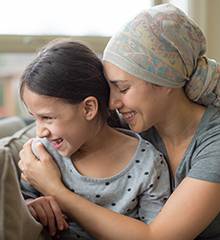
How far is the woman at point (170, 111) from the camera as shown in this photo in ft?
3.98

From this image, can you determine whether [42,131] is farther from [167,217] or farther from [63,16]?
[63,16]

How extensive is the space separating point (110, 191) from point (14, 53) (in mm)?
1137

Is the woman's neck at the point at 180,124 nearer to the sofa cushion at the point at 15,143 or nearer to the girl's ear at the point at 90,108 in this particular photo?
the girl's ear at the point at 90,108

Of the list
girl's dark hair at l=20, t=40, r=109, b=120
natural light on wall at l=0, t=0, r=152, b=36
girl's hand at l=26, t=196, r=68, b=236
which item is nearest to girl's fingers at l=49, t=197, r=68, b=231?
girl's hand at l=26, t=196, r=68, b=236

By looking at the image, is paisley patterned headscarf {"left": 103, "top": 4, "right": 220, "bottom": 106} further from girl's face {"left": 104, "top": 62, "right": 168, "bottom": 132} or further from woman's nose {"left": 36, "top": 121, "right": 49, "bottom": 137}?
woman's nose {"left": 36, "top": 121, "right": 49, "bottom": 137}

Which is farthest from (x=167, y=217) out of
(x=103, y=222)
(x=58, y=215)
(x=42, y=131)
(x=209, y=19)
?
(x=209, y=19)

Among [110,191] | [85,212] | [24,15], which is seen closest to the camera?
[85,212]

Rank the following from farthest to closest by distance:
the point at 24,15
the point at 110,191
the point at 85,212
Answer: the point at 24,15
the point at 110,191
the point at 85,212

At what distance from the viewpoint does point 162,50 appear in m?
1.24

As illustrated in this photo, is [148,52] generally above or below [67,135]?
above

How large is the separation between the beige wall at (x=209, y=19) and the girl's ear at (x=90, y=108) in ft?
4.36

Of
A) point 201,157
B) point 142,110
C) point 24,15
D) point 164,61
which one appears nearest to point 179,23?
point 164,61

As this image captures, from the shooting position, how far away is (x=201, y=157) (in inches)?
50.0

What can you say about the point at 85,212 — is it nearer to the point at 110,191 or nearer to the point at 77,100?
the point at 110,191
